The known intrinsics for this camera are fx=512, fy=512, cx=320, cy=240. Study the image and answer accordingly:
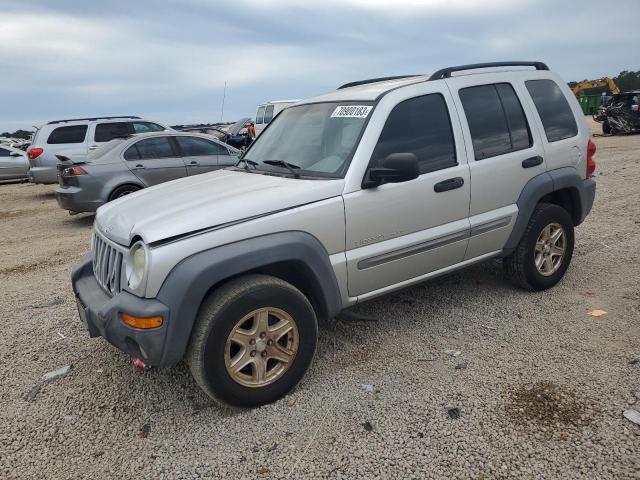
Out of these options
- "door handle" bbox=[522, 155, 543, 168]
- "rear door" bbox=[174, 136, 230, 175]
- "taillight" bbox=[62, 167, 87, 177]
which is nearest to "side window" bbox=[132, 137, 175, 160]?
"rear door" bbox=[174, 136, 230, 175]

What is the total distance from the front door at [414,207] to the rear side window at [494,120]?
0.67 ft

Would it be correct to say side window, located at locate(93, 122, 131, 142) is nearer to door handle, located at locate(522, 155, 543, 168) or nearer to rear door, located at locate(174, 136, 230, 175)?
rear door, located at locate(174, 136, 230, 175)

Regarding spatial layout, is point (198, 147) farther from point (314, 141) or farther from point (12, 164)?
point (12, 164)

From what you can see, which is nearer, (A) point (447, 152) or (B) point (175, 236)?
(B) point (175, 236)

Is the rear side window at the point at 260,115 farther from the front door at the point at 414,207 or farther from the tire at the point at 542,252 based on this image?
the front door at the point at 414,207

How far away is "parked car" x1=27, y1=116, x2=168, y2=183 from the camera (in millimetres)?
11984

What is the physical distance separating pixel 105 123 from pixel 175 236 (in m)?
10.6

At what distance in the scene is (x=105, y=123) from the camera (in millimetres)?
12078

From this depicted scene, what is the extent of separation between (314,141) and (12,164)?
16791 mm

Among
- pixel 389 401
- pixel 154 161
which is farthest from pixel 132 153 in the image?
pixel 389 401

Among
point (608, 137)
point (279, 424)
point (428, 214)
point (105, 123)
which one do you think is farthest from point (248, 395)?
point (608, 137)

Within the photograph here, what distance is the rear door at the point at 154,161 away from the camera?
8758 millimetres

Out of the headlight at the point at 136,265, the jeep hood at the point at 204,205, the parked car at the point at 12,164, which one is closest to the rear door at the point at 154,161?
the jeep hood at the point at 204,205

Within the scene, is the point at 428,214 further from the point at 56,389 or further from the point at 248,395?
the point at 56,389
